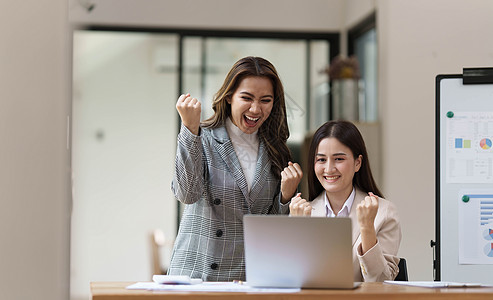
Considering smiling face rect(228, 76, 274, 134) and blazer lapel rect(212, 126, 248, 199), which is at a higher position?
smiling face rect(228, 76, 274, 134)

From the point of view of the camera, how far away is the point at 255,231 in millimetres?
1939

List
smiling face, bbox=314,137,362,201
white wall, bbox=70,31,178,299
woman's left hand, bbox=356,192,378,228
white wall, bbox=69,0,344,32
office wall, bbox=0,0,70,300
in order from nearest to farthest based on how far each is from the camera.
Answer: woman's left hand, bbox=356,192,378,228, smiling face, bbox=314,137,362,201, office wall, bbox=0,0,70,300, white wall, bbox=69,0,344,32, white wall, bbox=70,31,178,299

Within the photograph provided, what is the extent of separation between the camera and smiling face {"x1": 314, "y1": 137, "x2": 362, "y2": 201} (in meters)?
2.40

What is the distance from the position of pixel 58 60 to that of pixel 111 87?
17.0ft

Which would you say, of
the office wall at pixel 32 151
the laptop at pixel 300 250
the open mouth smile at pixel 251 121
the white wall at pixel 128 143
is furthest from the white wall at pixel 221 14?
the laptop at pixel 300 250

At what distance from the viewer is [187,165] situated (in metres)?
2.32

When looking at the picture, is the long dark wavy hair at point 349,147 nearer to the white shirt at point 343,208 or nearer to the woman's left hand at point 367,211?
the white shirt at point 343,208

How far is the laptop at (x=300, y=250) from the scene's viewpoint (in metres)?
1.92

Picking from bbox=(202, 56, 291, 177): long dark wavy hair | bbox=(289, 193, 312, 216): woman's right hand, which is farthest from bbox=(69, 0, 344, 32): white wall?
bbox=(289, 193, 312, 216): woman's right hand

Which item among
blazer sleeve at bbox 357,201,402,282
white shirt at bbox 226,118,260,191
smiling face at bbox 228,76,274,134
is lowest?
blazer sleeve at bbox 357,201,402,282

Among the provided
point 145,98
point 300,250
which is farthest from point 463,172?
point 145,98

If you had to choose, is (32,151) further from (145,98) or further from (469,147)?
(145,98)

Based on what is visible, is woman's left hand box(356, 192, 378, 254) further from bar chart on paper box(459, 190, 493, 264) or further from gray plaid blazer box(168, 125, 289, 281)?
bar chart on paper box(459, 190, 493, 264)

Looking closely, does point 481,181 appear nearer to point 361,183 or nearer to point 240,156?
point 361,183
